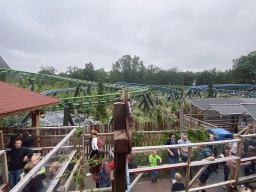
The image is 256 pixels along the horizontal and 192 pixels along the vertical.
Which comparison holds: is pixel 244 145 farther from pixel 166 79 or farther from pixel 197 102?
pixel 166 79

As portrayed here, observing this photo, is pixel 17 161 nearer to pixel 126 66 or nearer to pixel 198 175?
pixel 198 175

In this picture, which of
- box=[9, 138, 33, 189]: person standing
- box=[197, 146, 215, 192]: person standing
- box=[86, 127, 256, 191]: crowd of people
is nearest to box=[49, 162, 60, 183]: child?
box=[86, 127, 256, 191]: crowd of people

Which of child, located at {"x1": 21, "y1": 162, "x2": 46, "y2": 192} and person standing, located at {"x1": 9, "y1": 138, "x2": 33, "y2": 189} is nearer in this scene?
child, located at {"x1": 21, "y1": 162, "x2": 46, "y2": 192}

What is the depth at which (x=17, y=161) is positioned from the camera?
2.82 m

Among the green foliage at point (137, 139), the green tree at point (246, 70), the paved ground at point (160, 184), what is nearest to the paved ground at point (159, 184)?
the paved ground at point (160, 184)

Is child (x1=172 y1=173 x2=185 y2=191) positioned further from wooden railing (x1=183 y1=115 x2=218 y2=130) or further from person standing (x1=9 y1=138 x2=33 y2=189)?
wooden railing (x1=183 y1=115 x2=218 y2=130)

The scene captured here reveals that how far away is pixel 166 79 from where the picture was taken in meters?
56.2

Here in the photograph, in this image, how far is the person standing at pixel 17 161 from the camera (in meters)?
2.78

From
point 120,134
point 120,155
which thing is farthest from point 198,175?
point 120,134

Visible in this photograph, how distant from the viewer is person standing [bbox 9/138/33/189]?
278 cm

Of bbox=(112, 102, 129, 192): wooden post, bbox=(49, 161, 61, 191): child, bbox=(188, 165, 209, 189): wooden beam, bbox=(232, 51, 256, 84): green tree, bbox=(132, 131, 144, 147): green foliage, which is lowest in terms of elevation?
bbox=(132, 131, 144, 147): green foliage

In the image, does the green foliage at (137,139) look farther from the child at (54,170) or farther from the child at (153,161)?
the child at (54,170)

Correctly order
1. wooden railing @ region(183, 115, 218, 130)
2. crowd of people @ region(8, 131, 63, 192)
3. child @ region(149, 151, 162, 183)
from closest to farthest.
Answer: crowd of people @ region(8, 131, 63, 192) → child @ region(149, 151, 162, 183) → wooden railing @ region(183, 115, 218, 130)

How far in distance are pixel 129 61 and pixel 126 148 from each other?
5850cm
